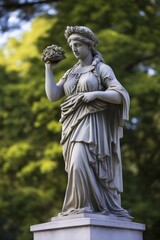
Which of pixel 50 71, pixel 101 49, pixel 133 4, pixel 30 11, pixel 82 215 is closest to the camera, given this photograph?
pixel 82 215

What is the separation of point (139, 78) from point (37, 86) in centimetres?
304

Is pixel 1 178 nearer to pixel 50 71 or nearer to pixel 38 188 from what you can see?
pixel 38 188

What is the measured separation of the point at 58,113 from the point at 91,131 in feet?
33.9

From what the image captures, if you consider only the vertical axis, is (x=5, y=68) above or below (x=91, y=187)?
above

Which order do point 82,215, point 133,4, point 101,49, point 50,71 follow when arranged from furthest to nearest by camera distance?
point 133,4 < point 101,49 < point 50,71 < point 82,215

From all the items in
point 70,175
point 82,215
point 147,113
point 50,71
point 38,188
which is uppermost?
point 147,113

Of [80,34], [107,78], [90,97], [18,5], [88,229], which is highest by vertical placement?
[18,5]

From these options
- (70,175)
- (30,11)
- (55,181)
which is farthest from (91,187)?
(30,11)

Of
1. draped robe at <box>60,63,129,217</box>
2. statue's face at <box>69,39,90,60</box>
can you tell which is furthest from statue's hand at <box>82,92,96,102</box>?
statue's face at <box>69,39,90,60</box>

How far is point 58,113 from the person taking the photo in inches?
752

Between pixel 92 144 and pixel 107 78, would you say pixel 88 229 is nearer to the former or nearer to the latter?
pixel 92 144

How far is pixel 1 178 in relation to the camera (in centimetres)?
2167

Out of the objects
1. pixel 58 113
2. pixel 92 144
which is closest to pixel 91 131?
pixel 92 144

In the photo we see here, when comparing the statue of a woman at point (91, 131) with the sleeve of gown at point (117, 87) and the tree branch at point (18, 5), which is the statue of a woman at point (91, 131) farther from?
the tree branch at point (18, 5)
